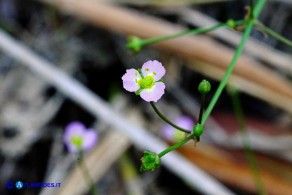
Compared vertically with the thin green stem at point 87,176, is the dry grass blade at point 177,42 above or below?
above

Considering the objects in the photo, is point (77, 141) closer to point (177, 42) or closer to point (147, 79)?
point (177, 42)

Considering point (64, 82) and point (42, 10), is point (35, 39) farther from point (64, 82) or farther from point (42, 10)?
point (64, 82)

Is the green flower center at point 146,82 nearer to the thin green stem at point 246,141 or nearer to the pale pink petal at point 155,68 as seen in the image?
the pale pink petal at point 155,68

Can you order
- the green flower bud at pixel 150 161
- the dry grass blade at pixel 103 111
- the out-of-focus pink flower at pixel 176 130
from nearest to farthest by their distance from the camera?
the green flower bud at pixel 150 161, the dry grass blade at pixel 103 111, the out-of-focus pink flower at pixel 176 130

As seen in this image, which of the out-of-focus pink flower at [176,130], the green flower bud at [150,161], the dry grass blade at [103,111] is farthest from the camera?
the out-of-focus pink flower at [176,130]

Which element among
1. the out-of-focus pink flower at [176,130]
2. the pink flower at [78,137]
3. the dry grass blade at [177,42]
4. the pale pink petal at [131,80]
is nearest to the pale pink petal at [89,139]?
the pink flower at [78,137]

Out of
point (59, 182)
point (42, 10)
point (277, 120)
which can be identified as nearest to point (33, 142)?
point (59, 182)

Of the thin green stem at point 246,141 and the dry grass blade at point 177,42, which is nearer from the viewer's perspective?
the thin green stem at point 246,141

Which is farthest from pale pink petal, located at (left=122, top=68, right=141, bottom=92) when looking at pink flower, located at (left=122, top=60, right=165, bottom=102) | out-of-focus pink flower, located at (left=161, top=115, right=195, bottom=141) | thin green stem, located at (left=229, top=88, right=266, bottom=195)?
thin green stem, located at (left=229, top=88, right=266, bottom=195)
